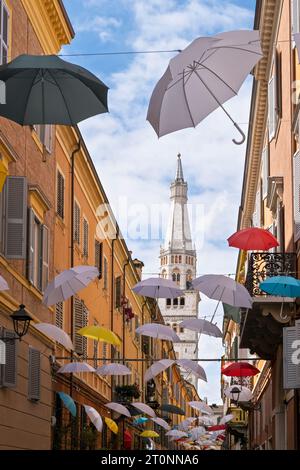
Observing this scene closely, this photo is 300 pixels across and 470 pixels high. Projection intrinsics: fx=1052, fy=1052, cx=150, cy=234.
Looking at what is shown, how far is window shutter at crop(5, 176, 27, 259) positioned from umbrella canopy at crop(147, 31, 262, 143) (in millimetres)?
6395

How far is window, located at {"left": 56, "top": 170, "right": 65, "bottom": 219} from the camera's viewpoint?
1121 inches

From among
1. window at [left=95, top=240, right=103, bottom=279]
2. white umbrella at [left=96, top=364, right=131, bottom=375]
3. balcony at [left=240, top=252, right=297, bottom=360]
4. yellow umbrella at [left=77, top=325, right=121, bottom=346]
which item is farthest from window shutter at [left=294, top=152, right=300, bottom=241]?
window at [left=95, top=240, right=103, bottom=279]

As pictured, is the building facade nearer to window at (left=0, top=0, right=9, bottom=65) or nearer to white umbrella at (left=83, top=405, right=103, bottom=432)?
white umbrella at (left=83, top=405, right=103, bottom=432)

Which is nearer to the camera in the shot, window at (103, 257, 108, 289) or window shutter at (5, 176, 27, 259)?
window shutter at (5, 176, 27, 259)

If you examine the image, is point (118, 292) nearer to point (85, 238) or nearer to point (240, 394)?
point (240, 394)

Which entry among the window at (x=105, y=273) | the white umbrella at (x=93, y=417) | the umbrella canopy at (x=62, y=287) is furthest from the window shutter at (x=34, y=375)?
the window at (x=105, y=273)

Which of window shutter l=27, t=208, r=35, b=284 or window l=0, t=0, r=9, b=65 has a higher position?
window l=0, t=0, r=9, b=65

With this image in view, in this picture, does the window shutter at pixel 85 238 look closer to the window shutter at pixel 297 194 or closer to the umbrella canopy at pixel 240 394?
the umbrella canopy at pixel 240 394

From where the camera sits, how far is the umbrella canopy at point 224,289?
21500 millimetres

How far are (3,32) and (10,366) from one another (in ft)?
21.1

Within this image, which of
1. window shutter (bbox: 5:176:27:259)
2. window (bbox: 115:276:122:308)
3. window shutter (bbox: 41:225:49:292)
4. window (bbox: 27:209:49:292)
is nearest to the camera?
window shutter (bbox: 5:176:27:259)

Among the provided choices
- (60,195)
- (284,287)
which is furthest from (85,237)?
(284,287)

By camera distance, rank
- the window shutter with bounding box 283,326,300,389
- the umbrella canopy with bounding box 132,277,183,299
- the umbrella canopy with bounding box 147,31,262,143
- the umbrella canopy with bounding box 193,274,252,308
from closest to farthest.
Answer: the umbrella canopy with bounding box 147,31,262,143 < the window shutter with bounding box 283,326,300,389 < the umbrella canopy with bounding box 193,274,252,308 < the umbrella canopy with bounding box 132,277,183,299

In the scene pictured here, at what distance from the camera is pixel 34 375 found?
75.8 feet
